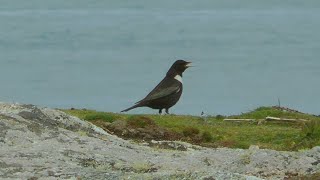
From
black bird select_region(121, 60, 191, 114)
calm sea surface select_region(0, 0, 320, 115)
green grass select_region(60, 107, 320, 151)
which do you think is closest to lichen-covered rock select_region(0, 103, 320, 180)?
green grass select_region(60, 107, 320, 151)

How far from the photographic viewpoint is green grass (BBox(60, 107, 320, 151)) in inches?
624

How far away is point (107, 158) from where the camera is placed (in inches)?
389

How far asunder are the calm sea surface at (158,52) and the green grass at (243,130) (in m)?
5.79

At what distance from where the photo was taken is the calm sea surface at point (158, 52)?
43.7m

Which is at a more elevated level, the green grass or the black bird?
the black bird

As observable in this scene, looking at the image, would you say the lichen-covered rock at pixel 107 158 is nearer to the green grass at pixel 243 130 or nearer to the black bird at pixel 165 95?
the green grass at pixel 243 130

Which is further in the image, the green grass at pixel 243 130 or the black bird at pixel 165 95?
the black bird at pixel 165 95

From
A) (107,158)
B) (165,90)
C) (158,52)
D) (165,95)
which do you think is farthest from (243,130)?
(158,52)

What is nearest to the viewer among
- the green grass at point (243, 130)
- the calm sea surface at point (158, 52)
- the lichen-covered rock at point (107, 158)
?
the lichen-covered rock at point (107, 158)

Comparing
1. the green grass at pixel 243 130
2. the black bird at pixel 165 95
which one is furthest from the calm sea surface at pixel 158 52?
the green grass at pixel 243 130

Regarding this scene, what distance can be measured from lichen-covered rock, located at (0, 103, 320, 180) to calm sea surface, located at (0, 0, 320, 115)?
1718cm

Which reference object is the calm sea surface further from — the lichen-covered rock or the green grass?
the lichen-covered rock

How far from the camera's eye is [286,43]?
2731 inches

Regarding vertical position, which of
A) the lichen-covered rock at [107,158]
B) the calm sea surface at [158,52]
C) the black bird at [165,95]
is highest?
the calm sea surface at [158,52]
